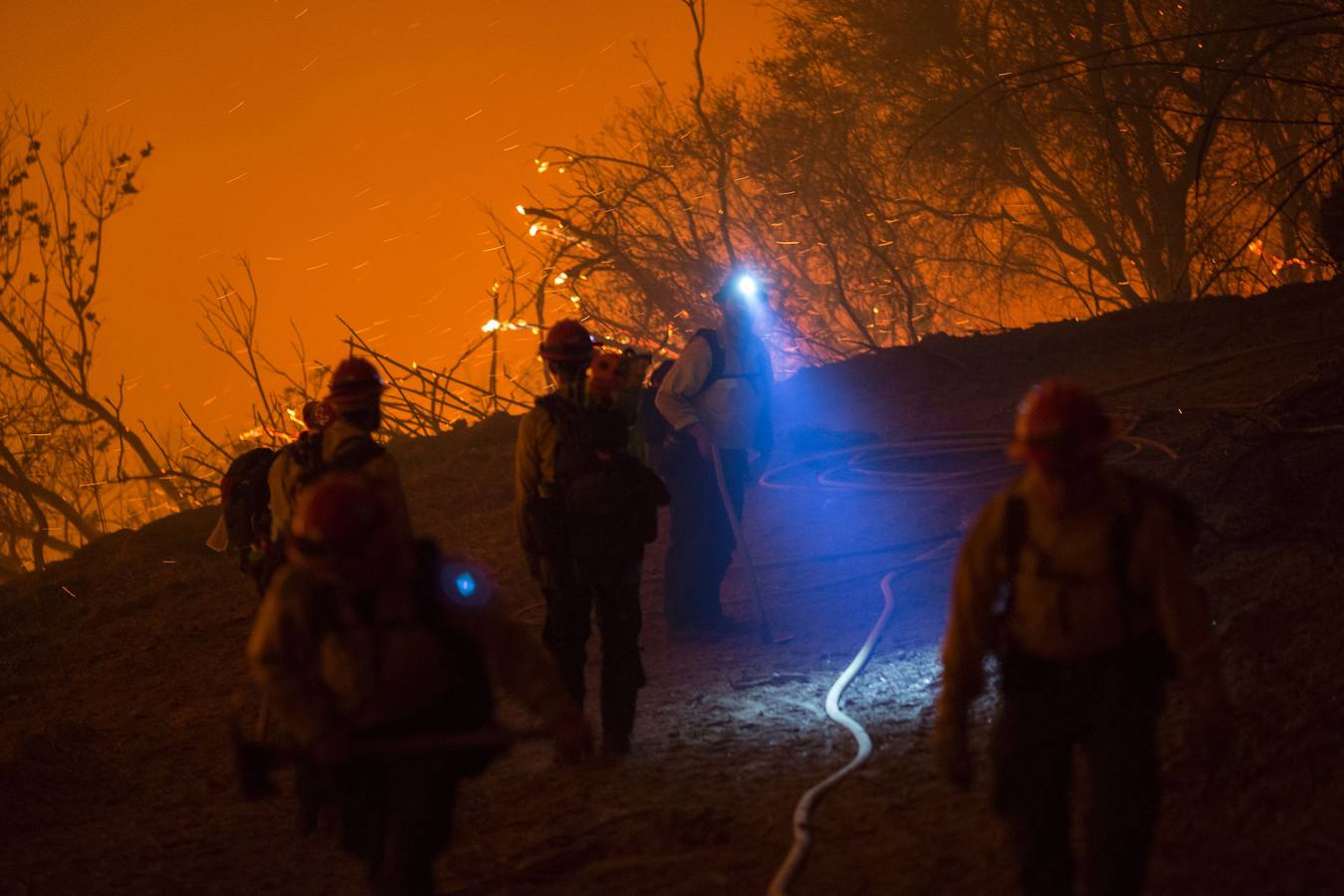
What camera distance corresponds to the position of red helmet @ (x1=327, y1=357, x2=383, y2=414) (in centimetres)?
517

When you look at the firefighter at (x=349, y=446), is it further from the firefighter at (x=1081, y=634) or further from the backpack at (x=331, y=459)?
the firefighter at (x=1081, y=634)

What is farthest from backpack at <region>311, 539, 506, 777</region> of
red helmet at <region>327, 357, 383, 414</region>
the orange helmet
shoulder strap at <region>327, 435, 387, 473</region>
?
red helmet at <region>327, 357, 383, 414</region>

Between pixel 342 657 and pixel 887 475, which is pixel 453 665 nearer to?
pixel 342 657

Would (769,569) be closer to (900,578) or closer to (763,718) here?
(900,578)

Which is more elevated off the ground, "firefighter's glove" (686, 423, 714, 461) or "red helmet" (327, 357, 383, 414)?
"red helmet" (327, 357, 383, 414)

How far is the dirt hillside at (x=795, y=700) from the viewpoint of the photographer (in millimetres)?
4543

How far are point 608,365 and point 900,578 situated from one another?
417 cm

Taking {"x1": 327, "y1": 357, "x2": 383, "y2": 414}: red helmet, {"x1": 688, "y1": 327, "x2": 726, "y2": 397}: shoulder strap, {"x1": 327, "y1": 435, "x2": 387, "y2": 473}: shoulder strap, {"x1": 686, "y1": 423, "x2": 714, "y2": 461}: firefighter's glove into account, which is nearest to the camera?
{"x1": 327, "y1": 435, "x2": 387, "y2": 473}: shoulder strap

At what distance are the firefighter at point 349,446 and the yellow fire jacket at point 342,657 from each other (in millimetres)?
1453

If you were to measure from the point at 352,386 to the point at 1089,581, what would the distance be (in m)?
3.09

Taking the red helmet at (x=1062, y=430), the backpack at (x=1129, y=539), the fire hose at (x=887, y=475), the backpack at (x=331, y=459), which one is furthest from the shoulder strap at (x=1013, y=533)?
the fire hose at (x=887, y=475)

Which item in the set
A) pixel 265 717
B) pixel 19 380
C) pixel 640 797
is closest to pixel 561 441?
pixel 640 797

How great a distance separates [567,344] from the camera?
571cm

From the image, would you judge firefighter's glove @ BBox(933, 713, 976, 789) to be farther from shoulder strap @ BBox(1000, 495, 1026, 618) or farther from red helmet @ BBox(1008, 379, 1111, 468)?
red helmet @ BBox(1008, 379, 1111, 468)
